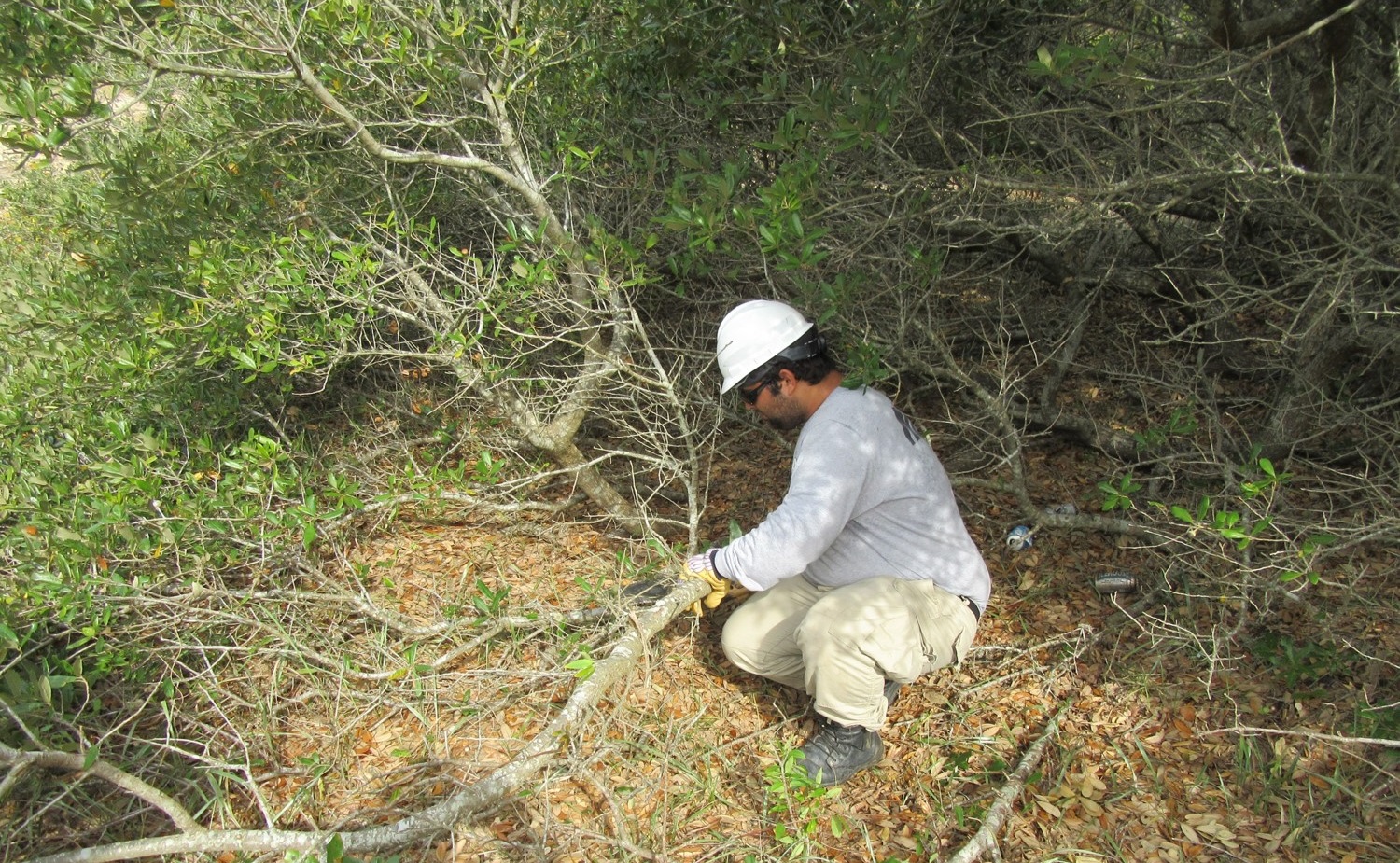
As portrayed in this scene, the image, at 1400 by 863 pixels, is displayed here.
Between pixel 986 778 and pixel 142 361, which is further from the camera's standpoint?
pixel 142 361

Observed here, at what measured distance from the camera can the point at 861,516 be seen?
306cm

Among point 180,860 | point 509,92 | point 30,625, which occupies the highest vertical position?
point 509,92

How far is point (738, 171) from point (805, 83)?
554 millimetres

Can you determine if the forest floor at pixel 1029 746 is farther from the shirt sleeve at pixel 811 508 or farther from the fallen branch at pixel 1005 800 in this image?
the shirt sleeve at pixel 811 508

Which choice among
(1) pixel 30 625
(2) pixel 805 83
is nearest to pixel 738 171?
(2) pixel 805 83

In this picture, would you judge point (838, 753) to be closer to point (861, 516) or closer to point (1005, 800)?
point (1005, 800)

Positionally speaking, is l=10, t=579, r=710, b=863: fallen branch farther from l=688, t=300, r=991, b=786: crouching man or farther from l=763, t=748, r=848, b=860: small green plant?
l=688, t=300, r=991, b=786: crouching man

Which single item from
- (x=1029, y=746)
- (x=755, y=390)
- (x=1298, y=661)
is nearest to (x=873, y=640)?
(x=1029, y=746)

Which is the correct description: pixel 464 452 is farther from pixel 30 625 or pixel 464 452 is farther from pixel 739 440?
pixel 30 625

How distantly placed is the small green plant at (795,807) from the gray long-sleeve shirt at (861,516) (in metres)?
0.65

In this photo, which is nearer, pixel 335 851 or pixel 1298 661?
pixel 335 851

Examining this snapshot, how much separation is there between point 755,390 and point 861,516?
25.2 inches

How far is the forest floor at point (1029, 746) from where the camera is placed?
2.68m

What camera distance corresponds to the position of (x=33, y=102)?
2.72 meters
